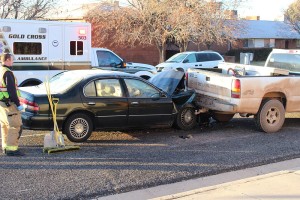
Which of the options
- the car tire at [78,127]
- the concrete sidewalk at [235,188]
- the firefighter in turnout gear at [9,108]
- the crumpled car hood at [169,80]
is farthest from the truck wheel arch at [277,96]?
the firefighter in turnout gear at [9,108]

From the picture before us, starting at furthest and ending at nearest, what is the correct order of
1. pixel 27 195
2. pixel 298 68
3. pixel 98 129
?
pixel 298 68
pixel 98 129
pixel 27 195

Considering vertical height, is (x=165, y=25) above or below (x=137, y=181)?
above

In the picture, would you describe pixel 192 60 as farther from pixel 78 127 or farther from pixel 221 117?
pixel 78 127

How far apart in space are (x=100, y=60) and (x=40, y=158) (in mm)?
8874

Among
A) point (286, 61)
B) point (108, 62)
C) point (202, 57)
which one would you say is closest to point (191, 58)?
point (202, 57)

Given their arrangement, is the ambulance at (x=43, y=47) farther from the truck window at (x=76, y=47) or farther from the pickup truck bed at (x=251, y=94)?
the pickup truck bed at (x=251, y=94)

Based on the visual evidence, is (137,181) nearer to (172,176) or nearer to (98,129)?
(172,176)

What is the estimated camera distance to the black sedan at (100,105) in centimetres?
786

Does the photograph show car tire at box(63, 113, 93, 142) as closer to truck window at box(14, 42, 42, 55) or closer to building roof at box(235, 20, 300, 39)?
truck window at box(14, 42, 42, 55)

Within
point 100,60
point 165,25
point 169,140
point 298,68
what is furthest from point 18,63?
point 165,25

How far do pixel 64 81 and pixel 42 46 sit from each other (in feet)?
17.0

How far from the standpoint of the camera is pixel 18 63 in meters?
13.1

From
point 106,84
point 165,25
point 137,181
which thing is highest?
point 165,25

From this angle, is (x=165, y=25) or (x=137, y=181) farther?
(x=165, y=25)
